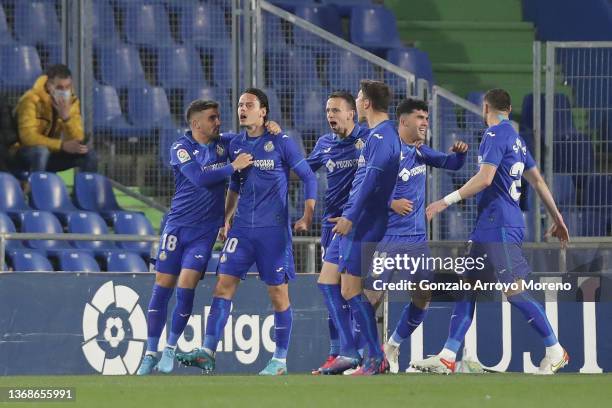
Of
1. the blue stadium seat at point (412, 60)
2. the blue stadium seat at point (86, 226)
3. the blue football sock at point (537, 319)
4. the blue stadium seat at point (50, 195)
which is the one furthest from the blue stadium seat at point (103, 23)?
the blue football sock at point (537, 319)

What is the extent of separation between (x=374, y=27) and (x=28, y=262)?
5.95 metres

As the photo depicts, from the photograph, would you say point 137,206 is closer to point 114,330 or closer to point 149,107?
point 149,107

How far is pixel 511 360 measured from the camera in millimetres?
13281

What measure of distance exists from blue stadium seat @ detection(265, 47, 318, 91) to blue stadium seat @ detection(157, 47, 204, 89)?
0.82 m

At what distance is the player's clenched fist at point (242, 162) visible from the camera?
11.6 meters

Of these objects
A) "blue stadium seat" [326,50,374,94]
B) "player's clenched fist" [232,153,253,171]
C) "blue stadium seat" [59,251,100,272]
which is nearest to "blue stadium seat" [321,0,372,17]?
"blue stadium seat" [326,50,374,94]

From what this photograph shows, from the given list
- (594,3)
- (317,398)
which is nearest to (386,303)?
(317,398)

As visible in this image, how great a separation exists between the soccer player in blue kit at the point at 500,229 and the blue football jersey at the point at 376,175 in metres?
0.60

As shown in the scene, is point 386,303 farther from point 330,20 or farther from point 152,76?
point 330,20

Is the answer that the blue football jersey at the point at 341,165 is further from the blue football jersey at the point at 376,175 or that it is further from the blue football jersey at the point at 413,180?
the blue football jersey at the point at 376,175

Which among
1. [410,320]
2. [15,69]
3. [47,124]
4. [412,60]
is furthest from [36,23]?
[410,320]

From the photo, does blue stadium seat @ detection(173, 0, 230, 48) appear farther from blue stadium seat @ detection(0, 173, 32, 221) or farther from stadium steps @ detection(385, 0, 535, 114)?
stadium steps @ detection(385, 0, 535, 114)

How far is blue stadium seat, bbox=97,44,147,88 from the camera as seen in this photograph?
1659 centimetres

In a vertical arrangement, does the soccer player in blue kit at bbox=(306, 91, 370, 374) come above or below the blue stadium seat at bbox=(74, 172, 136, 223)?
above
